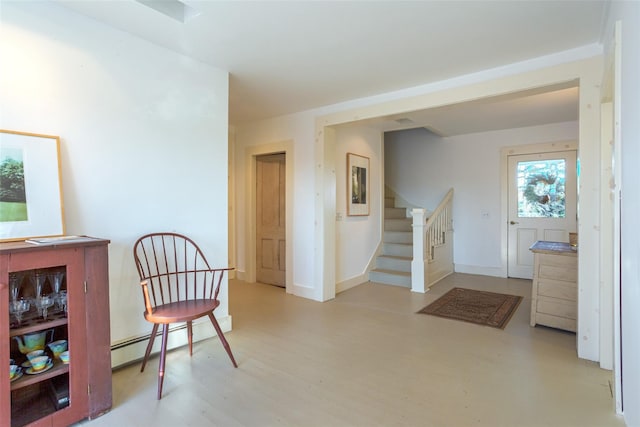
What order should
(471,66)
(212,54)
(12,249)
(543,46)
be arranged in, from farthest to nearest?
(471,66)
(212,54)
(543,46)
(12,249)

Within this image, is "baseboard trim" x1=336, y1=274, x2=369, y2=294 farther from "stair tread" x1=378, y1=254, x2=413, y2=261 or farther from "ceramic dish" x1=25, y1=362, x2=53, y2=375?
"ceramic dish" x1=25, y1=362, x2=53, y2=375

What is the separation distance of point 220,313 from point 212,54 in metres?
2.31

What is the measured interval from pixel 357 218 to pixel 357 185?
1.67ft

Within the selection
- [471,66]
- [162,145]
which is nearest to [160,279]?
[162,145]

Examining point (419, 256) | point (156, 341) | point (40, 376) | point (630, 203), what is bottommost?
point (156, 341)

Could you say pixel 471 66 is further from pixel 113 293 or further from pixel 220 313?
pixel 113 293

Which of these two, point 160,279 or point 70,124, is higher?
point 70,124

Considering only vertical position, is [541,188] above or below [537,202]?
above

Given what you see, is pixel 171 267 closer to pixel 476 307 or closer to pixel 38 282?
pixel 38 282

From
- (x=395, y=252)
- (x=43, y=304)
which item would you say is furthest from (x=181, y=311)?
(x=395, y=252)

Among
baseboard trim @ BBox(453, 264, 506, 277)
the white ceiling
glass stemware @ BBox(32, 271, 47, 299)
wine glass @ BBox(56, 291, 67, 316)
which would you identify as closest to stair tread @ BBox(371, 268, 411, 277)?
baseboard trim @ BBox(453, 264, 506, 277)

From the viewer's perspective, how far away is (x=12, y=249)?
155cm

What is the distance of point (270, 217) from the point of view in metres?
5.07

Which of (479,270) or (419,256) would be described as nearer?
(419,256)
